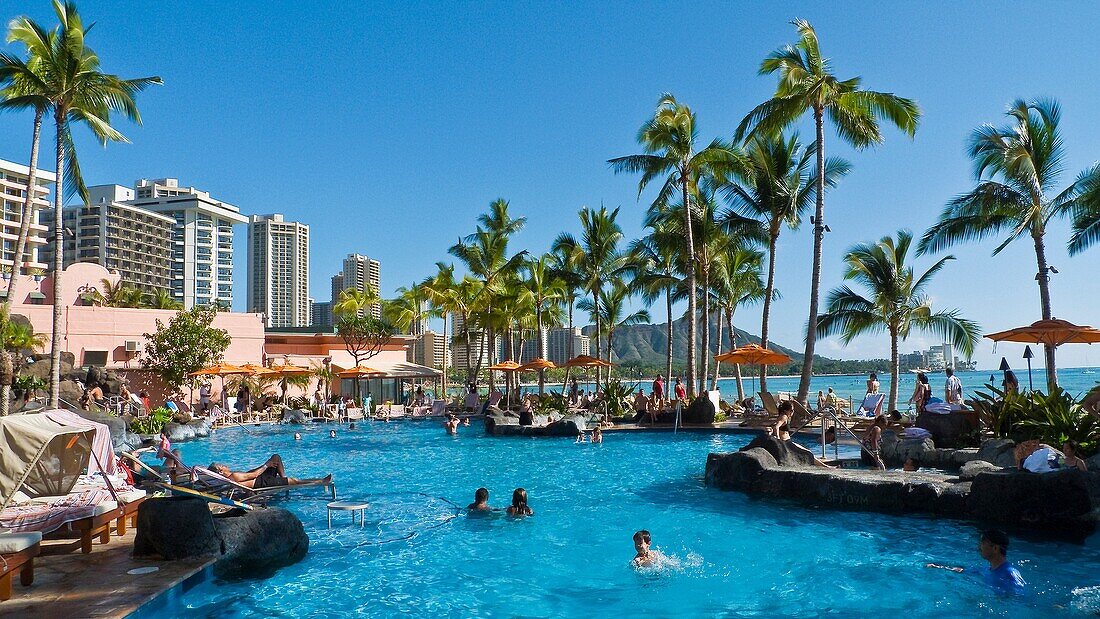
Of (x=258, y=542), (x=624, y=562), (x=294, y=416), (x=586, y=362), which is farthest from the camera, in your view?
(x=294, y=416)

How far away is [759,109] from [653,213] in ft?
35.2

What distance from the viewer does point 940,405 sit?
46.6 feet

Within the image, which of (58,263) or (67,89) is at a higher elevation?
(67,89)

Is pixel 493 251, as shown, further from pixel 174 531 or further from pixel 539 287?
pixel 174 531

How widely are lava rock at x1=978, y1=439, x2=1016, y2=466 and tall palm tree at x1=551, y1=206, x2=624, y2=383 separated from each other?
→ 2325 cm

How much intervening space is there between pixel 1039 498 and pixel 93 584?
35.2ft

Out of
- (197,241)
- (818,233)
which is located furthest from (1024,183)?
(197,241)

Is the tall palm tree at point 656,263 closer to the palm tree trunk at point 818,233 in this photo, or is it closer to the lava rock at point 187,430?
→ the palm tree trunk at point 818,233

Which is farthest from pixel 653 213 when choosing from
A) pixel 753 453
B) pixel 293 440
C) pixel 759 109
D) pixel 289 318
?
pixel 289 318

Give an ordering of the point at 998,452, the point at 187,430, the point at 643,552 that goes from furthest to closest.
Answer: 1. the point at 187,430
2. the point at 998,452
3. the point at 643,552

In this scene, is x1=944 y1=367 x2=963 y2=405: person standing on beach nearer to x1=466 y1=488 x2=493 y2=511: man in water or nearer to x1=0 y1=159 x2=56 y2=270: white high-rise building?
x1=466 y1=488 x2=493 y2=511: man in water

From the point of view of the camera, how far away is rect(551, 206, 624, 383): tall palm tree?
113 ft

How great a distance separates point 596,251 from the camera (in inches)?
1358

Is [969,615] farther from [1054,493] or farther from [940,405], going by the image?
[940,405]
